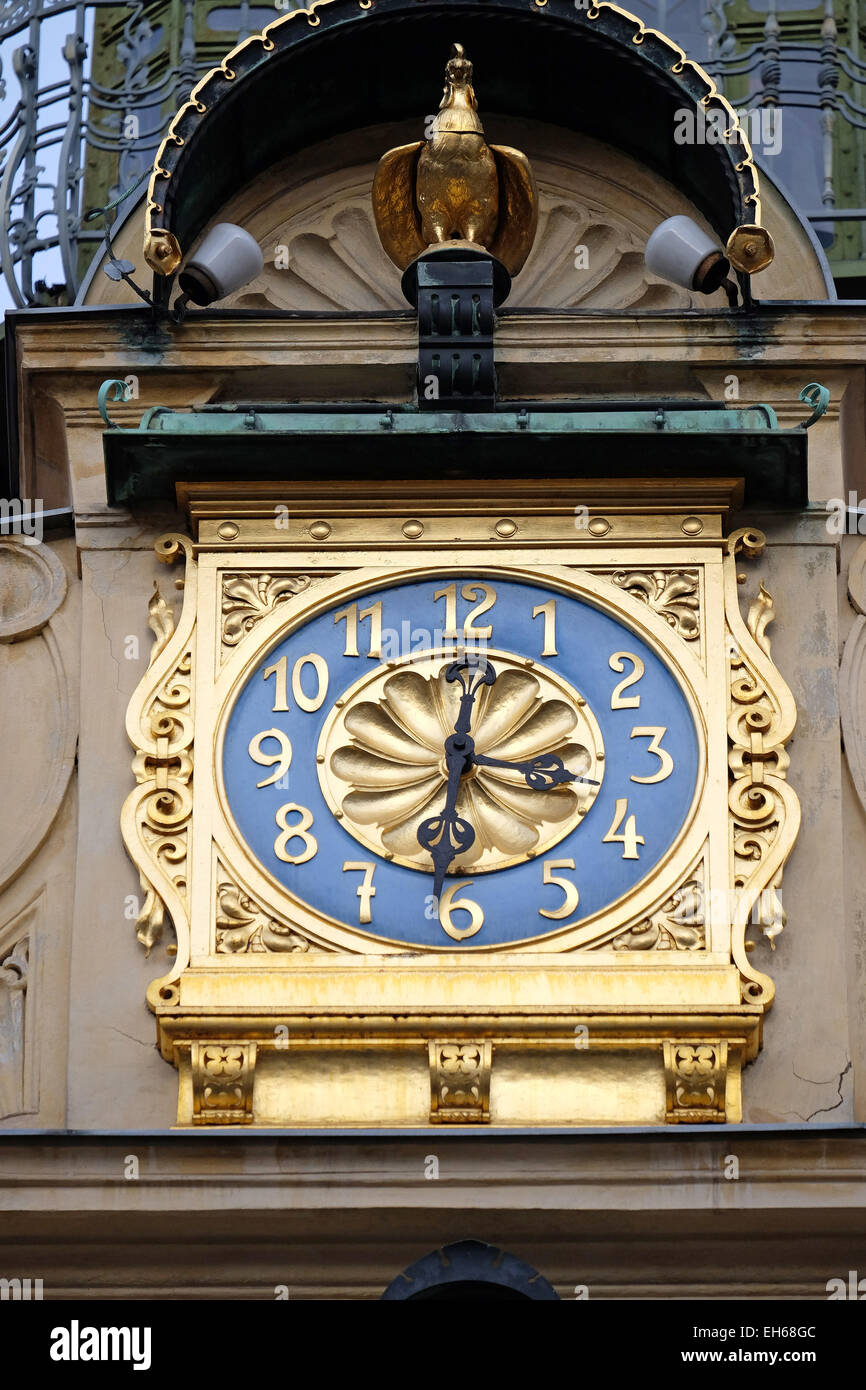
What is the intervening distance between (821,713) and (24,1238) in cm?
231

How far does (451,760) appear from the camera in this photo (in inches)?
350

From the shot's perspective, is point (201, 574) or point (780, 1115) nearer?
point (780, 1115)

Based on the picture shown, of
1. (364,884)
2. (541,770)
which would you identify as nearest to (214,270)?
(541,770)

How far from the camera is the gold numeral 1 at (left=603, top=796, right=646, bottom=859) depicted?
879 cm

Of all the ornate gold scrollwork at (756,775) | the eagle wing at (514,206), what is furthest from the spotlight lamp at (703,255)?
the ornate gold scrollwork at (756,775)

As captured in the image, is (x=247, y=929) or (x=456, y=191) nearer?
(x=247, y=929)

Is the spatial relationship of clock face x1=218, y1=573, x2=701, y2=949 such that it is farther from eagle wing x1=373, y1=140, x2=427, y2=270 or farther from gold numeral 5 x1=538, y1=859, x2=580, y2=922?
eagle wing x1=373, y1=140, x2=427, y2=270

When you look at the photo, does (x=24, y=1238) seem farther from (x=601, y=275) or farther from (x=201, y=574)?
(x=601, y=275)

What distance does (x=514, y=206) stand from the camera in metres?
9.70

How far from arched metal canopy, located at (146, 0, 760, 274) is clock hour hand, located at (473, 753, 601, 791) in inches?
61.9

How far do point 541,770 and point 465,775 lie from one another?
18cm
